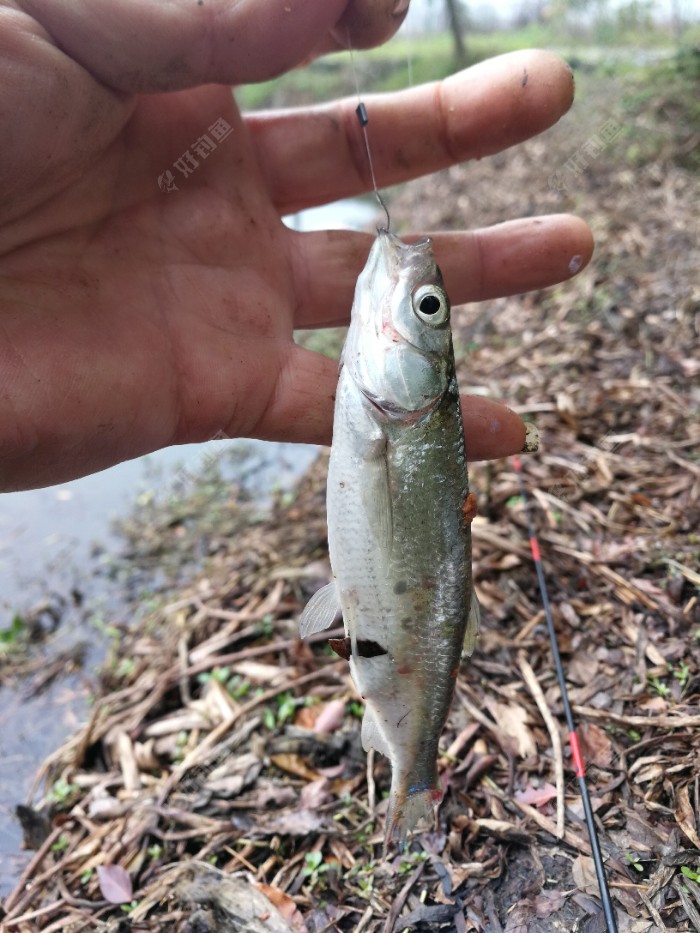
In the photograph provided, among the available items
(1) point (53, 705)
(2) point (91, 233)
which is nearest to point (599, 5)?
(2) point (91, 233)

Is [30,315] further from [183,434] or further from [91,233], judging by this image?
[183,434]

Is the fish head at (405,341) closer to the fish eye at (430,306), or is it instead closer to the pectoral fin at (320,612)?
the fish eye at (430,306)

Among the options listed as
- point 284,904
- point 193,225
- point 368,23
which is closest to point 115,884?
point 284,904

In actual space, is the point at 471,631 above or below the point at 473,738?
above

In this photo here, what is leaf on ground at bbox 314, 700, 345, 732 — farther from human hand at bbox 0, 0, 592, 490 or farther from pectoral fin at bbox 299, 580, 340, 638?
human hand at bbox 0, 0, 592, 490

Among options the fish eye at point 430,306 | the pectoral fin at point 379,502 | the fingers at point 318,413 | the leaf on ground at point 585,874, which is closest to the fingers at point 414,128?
the fingers at point 318,413

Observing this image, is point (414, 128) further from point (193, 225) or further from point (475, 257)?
point (193, 225)
